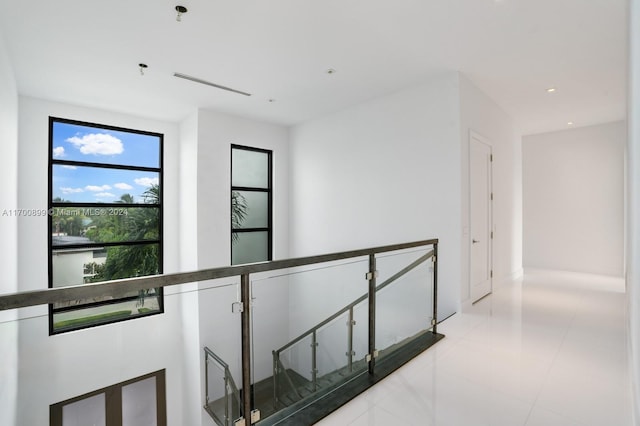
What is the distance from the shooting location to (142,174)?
18.4 ft

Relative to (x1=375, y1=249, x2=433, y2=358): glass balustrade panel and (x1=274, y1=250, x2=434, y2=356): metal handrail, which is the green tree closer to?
(x1=274, y1=250, x2=434, y2=356): metal handrail

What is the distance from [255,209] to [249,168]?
2.66ft

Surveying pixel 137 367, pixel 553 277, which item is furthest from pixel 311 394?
pixel 553 277

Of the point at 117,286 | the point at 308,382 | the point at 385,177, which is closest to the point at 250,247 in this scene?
the point at 385,177

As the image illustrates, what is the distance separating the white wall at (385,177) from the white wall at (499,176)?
16 centimetres

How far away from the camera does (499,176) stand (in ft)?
17.2

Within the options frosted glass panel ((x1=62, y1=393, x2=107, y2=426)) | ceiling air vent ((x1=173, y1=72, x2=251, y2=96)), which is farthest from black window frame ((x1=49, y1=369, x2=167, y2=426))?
ceiling air vent ((x1=173, y1=72, x2=251, y2=96))

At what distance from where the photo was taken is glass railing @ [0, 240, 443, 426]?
1.38 m

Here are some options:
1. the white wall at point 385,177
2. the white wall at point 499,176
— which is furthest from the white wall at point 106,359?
the white wall at point 499,176

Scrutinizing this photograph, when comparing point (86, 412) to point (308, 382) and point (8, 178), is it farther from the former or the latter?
point (8, 178)

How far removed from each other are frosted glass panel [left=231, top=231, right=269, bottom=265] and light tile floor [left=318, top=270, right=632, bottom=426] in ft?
12.3

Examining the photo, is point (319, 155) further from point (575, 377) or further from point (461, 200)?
point (575, 377)

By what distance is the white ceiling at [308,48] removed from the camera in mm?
2754

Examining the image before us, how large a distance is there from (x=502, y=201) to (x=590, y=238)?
8.83ft
